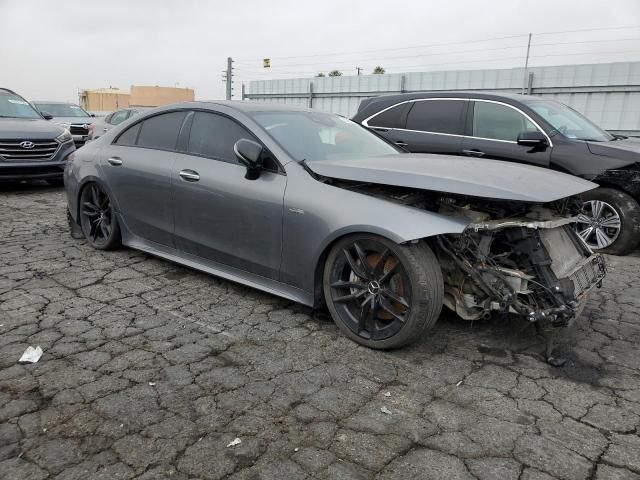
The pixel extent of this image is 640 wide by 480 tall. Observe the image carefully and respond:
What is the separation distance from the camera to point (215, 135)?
4.06 metres

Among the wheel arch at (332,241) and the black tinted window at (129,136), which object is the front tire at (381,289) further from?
the black tinted window at (129,136)

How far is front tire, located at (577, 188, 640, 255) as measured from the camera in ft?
18.1

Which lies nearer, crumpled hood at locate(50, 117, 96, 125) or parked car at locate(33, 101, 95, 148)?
parked car at locate(33, 101, 95, 148)

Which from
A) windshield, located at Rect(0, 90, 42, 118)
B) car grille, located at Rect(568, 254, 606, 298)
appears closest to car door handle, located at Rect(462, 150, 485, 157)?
car grille, located at Rect(568, 254, 606, 298)

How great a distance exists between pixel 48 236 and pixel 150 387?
12.5ft

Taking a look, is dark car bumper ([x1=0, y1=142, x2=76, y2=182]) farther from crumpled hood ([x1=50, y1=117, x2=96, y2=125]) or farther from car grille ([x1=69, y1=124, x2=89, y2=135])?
crumpled hood ([x1=50, y1=117, x2=96, y2=125])

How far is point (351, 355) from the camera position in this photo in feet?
10.3

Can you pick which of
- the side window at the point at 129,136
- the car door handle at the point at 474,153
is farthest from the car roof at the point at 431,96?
the side window at the point at 129,136

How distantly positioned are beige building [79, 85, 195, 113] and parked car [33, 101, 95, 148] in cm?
2820

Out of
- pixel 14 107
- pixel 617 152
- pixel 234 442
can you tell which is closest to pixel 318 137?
pixel 234 442

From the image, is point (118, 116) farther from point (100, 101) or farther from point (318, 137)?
point (100, 101)

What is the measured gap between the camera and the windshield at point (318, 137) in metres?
3.76

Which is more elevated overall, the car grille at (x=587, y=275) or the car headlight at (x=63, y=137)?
the car headlight at (x=63, y=137)

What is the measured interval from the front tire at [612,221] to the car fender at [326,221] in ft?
11.0
